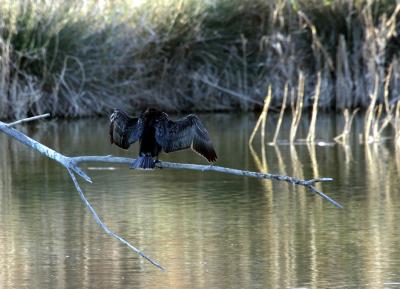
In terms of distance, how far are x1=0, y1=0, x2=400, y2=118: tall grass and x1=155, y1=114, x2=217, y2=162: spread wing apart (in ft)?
29.7

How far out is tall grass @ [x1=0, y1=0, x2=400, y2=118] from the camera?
15844 mm

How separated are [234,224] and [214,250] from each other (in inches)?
34.9

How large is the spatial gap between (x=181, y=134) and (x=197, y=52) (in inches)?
429

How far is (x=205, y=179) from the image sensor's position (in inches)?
395

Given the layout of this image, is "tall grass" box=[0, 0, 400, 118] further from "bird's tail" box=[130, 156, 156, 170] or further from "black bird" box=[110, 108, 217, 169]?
"bird's tail" box=[130, 156, 156, 170]

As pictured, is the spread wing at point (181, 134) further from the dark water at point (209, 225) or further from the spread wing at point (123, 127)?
the dark water at point (209, 225)

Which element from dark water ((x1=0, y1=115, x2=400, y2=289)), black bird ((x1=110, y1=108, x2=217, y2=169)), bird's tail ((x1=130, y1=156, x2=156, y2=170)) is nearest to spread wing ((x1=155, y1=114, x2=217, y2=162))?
black bird ((x1=110, y1=108, x2=217, y2=169))

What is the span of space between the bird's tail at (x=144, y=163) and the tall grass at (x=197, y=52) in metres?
9.16

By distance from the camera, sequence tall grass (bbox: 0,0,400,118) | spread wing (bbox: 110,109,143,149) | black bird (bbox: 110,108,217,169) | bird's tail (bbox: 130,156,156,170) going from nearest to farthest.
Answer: bird's tail (bbox: 130,156,156,170), black bird (bbox: 110,108,217,169), spread wing (bbox: 110,109,143,149), tall grass (bbox: 0,0,400,118)

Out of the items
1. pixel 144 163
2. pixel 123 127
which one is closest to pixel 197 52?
pixel 123 127

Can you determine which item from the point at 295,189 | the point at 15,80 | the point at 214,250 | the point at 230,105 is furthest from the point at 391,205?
the point at 230,105

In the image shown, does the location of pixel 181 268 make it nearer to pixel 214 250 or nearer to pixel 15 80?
pixel 214 250

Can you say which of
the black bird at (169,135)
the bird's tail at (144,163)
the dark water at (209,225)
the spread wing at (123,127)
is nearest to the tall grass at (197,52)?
the dark water at (209,225)

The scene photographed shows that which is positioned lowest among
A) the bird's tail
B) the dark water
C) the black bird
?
the dark water
